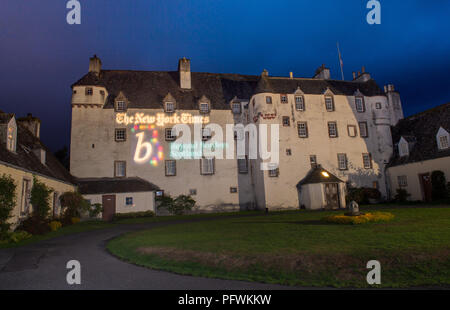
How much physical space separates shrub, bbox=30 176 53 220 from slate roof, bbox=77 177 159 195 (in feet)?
32.7

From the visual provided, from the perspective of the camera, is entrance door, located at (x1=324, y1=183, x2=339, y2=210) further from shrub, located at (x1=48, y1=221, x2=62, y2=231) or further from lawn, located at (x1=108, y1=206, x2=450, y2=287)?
shrub, located at (x1=48, y1=221, x2=62, y2=231)

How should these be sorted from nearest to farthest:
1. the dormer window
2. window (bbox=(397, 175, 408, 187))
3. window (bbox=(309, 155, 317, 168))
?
the dormer window < window (bbox=(397, 175, 408, 187)) < window (bbox=(309, 155, 317, 168))

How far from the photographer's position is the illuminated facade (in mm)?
33719

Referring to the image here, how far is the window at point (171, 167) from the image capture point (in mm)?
34469

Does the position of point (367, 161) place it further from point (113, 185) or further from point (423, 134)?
point (113, 185)

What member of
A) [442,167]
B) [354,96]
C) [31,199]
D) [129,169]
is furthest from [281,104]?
[31,199]

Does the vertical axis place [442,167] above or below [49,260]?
above

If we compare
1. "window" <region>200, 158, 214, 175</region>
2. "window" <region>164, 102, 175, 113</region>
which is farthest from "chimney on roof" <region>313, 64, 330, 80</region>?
"window" <region>164, 102, 175, 113</region>

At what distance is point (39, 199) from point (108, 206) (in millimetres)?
10932
